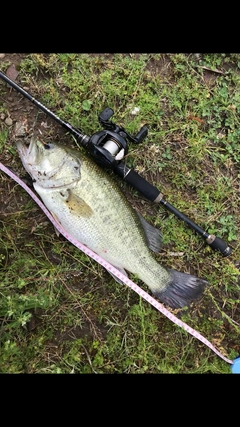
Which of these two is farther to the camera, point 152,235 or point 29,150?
point 152,235

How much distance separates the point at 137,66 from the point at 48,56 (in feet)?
3.08

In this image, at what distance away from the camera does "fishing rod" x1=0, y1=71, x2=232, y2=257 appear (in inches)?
142

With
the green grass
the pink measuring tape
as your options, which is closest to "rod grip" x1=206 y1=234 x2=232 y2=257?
the green grass

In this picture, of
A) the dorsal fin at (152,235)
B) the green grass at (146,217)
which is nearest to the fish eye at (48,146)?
the green grass at (146,217)

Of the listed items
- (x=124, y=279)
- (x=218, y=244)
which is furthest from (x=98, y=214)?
(x=218, y=244)

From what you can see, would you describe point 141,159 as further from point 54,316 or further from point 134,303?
point 54,316

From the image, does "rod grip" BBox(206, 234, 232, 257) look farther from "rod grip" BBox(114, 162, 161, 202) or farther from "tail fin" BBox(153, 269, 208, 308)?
"rod grip" BBox(114, 162, 161, 202)

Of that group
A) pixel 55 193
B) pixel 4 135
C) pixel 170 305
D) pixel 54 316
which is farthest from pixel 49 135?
pixel 170 305

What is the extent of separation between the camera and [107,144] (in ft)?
11.9

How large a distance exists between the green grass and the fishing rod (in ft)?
0.53

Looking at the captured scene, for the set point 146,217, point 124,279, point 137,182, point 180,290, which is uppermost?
point 137,182

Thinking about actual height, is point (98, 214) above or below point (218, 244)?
below

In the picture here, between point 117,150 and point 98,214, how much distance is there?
2.03 ft

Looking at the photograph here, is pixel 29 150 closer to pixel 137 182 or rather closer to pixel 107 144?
pixel 107 144
